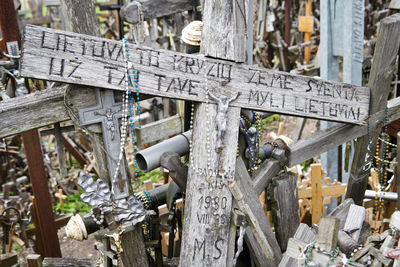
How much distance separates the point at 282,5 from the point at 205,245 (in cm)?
1174

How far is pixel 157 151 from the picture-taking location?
302 cm

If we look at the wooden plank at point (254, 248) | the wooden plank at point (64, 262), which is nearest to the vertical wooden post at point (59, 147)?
the wooden plank at point (64, 262)

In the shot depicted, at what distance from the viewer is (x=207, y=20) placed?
109 inches

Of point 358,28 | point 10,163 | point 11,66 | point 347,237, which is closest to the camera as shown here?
point 347,237

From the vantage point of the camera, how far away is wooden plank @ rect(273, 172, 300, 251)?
11.1 feet

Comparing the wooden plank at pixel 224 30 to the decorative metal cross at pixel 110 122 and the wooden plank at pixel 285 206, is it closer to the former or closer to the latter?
the decorative metal cross at pixel 110 122

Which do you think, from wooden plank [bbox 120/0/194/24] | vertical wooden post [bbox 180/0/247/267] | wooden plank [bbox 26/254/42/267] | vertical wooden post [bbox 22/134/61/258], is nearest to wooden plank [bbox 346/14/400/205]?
vertical wooden post [bbox 180/0/247/267]

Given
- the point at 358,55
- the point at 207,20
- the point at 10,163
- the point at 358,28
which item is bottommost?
the point at 10,163

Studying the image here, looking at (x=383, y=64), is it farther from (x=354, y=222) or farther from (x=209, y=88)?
(x=209, y=88)

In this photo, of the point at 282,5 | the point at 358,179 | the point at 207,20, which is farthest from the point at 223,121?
the point at 282,5

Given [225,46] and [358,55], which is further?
[358,55]

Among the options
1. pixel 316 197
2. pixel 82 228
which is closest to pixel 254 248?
pixel 82 228

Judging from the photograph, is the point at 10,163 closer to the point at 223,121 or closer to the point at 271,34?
the point at 223,121

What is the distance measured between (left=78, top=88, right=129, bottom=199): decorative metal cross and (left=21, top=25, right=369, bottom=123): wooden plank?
14 centimetres
